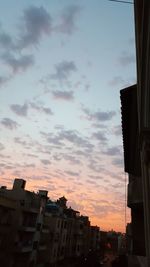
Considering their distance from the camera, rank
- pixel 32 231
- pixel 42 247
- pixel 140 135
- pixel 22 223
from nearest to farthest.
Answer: pixel 140 135
pixel 22 223
pixel 32 231
pixel 42 247

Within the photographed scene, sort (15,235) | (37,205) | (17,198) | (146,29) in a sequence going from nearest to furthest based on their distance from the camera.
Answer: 1. (146,29)
2. (15,235)
3. (17,198)
4. (37,205)

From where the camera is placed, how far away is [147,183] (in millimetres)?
7859

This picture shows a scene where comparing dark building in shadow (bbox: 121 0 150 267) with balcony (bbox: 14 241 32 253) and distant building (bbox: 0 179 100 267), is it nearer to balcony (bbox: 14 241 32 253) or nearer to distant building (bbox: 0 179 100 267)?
distant building (bbox: 0 179 100 267)

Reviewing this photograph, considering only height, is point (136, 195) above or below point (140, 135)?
below

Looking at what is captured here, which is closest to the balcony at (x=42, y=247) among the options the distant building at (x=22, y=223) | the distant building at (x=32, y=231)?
the distant building at (x=32, y=231)

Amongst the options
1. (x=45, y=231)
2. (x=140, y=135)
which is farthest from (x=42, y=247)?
(x=140, y=135)

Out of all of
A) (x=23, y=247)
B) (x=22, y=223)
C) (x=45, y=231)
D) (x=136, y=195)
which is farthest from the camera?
(x=45, y=231)

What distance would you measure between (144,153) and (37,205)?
4770cm

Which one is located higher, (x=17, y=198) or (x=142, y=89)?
(x=17, y=198)

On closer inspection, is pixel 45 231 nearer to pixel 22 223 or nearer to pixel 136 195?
pixel 22 223

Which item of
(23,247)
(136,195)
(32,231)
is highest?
(32,231)

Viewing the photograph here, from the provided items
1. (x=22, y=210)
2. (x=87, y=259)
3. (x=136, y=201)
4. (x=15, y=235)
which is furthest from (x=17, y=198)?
(x=136, y=201)

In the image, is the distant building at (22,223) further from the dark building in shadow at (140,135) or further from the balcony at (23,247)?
the dark building in shadow at (140,135)

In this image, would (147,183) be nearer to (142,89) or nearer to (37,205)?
(142,89)
